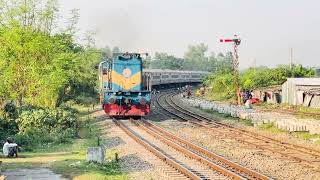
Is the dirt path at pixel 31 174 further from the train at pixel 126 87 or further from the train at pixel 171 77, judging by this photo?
the train at pixel 171 77

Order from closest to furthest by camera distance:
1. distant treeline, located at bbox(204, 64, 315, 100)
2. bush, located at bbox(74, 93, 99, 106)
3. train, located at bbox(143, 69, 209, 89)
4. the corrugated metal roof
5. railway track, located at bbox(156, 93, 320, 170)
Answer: railway track, located at bbox(156, 93, 320, 170), the corrugated metal roof, bush, located at bbox(74, 93, 99, 106), distant treeline, located at bbox(204, 64, 315, 100), train, located at bbox(143, 69, 209, 89)

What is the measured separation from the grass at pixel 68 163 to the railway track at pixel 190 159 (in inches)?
69.9

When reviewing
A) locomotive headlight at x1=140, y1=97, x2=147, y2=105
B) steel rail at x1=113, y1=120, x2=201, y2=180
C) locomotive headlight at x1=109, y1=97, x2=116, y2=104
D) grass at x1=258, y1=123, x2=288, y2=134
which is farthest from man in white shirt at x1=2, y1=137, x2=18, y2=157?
grass at x1=258, y1=123, x2=288, y2=134

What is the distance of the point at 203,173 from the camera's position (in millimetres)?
14898

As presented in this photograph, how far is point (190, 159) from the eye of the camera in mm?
17438

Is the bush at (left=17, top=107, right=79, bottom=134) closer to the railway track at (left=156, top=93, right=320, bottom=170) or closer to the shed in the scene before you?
the railway track at (left=156, top=93, right=320, bottom=170)

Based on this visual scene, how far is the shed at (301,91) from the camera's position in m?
38.7

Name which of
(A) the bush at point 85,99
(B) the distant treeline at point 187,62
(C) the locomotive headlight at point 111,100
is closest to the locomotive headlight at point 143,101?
(C) the locomotive headlight at point 111,100

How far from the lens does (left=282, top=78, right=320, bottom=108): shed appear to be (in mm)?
38681

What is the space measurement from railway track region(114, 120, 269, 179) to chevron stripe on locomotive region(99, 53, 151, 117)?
576 centimetres

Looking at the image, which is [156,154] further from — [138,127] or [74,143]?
[138,127]

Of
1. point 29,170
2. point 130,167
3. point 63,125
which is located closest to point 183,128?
point 63,125

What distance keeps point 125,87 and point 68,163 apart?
1507cm

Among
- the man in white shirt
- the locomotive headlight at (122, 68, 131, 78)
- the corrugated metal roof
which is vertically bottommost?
the man in white shirt
